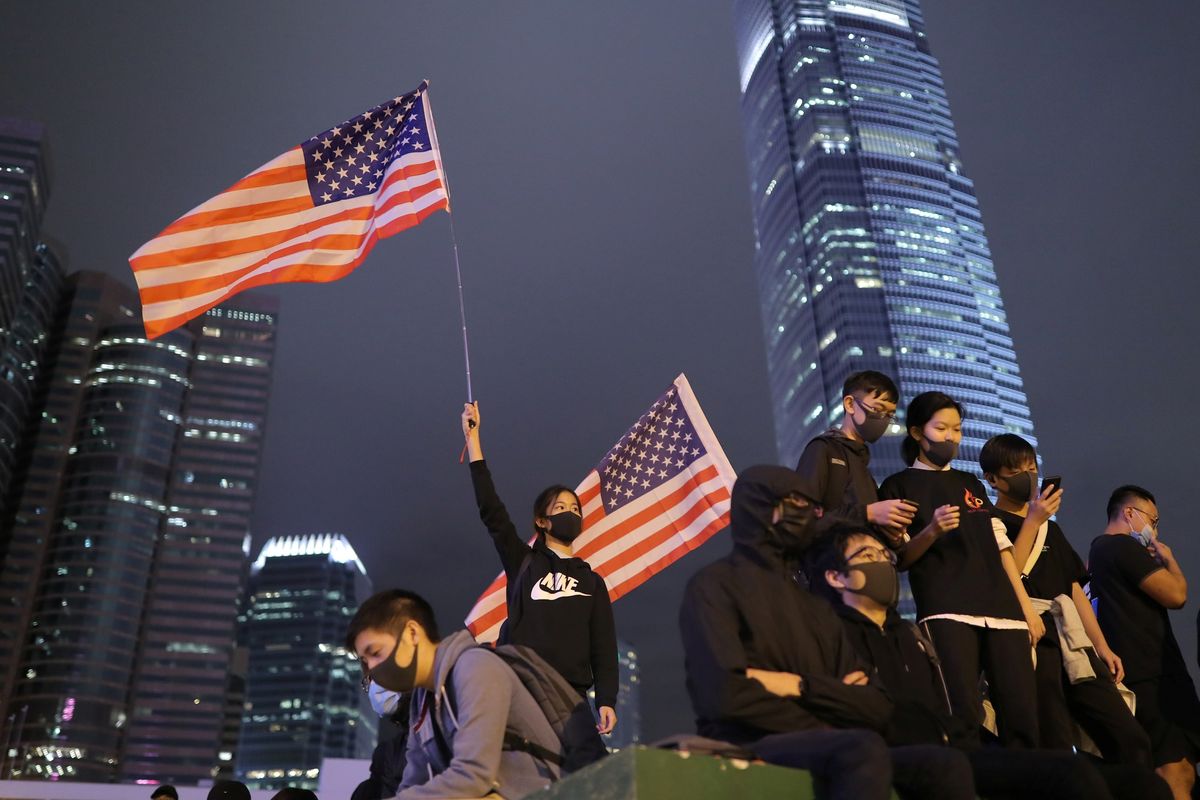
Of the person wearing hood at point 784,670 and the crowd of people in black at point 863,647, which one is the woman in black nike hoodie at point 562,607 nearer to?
the crowd of people in black at point 863,647

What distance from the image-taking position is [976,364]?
453 ft

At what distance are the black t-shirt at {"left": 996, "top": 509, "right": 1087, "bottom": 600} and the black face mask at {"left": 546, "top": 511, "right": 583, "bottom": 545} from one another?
244 centimetres

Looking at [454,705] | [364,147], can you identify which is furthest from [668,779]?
[364,147]

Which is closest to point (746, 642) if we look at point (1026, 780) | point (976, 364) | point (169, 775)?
point (1026, 780)

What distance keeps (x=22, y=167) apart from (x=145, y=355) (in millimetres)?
31484

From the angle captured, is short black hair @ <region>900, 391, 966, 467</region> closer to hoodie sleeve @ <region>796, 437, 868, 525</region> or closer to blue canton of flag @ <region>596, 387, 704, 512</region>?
hoodie sleeve @ <region>796, 437, 868, 525</region>

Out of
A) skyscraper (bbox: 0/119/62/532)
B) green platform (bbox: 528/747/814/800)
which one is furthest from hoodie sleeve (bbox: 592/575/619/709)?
skyscraper (bbox: 0/119/62/532)

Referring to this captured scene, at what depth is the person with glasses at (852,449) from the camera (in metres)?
5.49

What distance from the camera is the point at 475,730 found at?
3678 mm

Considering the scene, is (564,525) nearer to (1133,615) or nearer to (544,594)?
(544,594)

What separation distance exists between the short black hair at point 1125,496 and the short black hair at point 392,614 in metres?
4.41

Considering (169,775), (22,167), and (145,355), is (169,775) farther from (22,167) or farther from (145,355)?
(22,167)

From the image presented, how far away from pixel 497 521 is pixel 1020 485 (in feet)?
10.4

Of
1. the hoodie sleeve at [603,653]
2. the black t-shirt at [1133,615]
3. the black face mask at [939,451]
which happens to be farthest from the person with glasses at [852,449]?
the black t-shirt at [1133,615]
